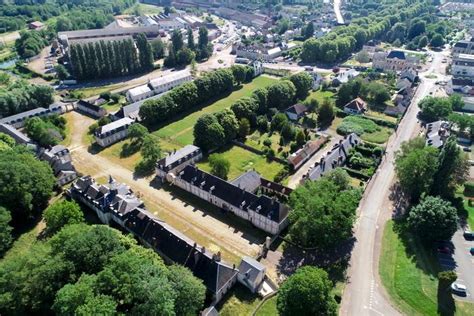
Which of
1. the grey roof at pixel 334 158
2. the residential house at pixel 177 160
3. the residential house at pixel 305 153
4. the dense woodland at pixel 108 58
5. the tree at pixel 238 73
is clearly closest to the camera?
the grey roof at pixel 334 158

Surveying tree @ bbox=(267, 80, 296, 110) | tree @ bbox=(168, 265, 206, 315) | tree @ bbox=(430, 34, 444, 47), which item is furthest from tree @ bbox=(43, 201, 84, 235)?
tree @ bbox=(430, 34, 444, 47)

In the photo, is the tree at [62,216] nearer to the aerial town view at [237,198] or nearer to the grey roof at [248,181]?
the aerial town view at [237,198]

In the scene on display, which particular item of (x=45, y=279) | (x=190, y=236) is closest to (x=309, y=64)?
(x=190, y=236)

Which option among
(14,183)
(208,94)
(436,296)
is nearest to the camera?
(436,296)

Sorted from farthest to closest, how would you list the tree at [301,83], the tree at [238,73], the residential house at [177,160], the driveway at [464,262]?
the tree at [238,73]
the tree at [301,83]
the residential house at [177,160]
the driveway at [464,262]

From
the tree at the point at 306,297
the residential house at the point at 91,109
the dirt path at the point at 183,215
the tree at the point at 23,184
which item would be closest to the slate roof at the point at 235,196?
the dirt path at the point at 183,215

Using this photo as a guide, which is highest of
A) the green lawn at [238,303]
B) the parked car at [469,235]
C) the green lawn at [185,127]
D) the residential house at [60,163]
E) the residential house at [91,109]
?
the parked car at [469,235]

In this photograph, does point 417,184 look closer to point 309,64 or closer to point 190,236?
point 190,236

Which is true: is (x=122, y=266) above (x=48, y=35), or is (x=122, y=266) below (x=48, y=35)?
above
